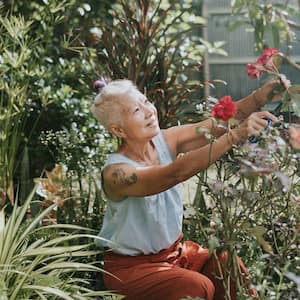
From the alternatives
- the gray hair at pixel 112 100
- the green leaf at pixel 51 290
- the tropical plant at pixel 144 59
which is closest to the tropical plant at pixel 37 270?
the green leaf at pixel 51 290

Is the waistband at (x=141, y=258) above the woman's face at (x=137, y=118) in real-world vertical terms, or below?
below

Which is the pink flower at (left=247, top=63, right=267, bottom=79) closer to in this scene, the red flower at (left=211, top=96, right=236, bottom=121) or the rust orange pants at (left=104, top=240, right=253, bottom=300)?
the red flower at (left=211, top=96, right=236, bottom=121)

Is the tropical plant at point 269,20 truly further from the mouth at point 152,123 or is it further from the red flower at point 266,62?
the mouth at point 152,123

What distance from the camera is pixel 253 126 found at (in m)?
2.55

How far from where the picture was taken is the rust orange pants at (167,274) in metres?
2.81

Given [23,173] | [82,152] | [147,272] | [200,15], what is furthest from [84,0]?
[147,272]

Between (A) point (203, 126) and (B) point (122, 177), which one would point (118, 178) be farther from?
(A) point (203, 126)

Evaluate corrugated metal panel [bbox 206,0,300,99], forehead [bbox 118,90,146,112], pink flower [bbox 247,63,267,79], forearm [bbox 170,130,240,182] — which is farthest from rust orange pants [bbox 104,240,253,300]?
corrugated metal panel [bbox 206,0,300,99]

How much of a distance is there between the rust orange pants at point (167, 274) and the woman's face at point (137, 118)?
0.47m

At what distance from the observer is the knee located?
2783 millimetres

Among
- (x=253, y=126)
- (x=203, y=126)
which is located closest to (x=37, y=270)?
(x=203, y=126)

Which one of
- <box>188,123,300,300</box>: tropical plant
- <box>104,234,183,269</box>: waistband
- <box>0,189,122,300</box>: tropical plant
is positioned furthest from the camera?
<box>104,234,183,269</box>: waistband

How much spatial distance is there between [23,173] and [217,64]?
2.24 meters

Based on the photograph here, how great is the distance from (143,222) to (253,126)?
2.26 ft
